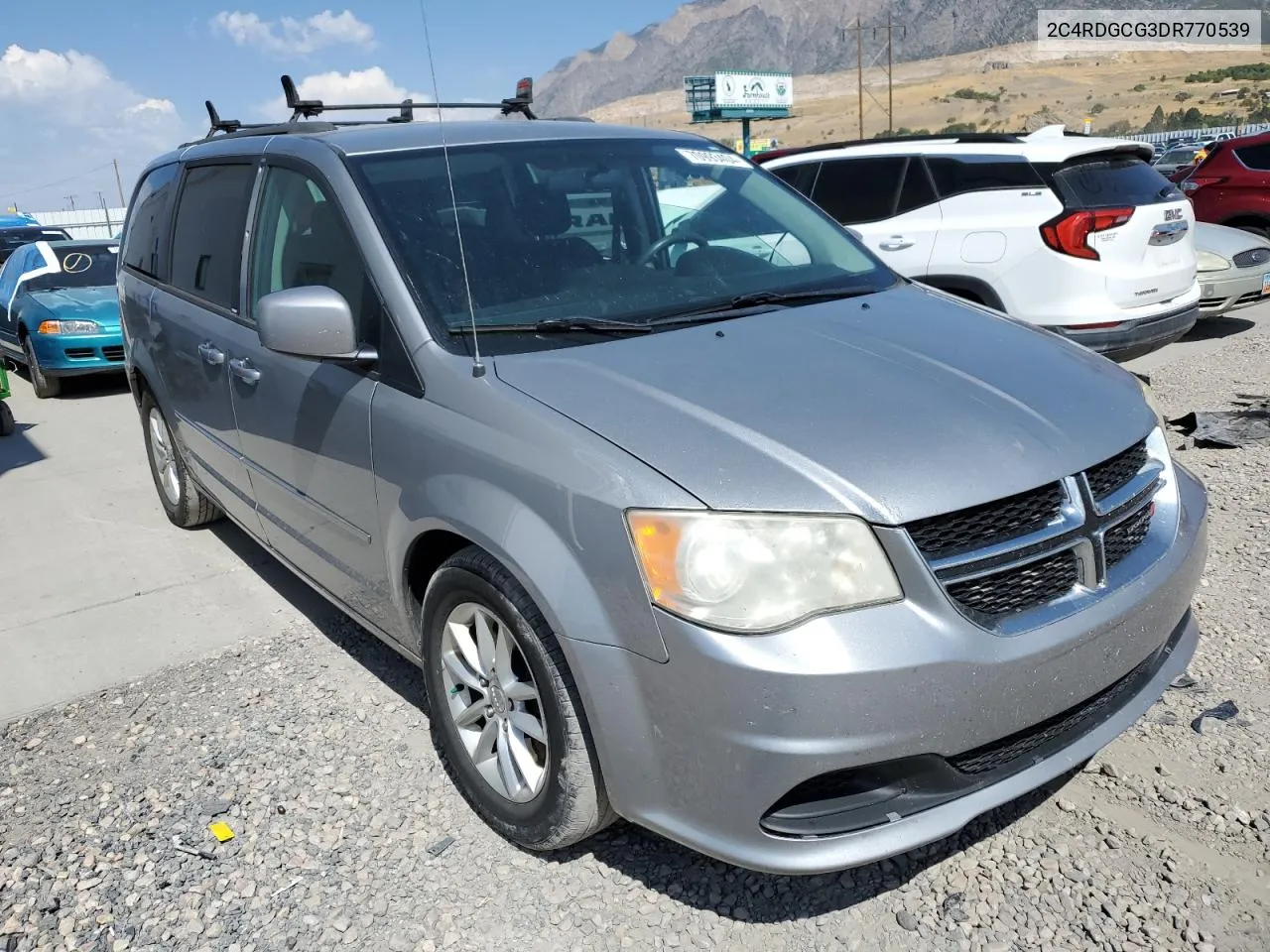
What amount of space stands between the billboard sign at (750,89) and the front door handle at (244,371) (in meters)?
59.3

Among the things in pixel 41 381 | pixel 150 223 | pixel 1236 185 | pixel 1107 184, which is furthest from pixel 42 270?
pixel 1236 185

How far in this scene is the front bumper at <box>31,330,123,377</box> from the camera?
945 centimetres

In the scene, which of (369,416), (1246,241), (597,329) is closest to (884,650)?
(597,329)

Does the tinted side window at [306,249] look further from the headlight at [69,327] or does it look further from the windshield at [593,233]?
the headlight at [69,327]

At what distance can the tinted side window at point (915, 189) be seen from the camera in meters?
7.12

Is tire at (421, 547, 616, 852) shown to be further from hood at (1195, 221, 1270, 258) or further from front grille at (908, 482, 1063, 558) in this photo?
hood at (1195, 221, 1270, 258)

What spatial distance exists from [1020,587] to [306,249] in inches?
97.1

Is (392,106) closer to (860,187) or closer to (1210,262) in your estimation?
(860,187)

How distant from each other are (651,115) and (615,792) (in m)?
162

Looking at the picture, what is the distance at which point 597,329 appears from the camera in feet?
9.30

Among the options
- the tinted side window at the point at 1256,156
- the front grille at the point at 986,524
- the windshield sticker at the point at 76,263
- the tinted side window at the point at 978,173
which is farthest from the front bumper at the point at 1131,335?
the windshield sticker at the point at 76,263

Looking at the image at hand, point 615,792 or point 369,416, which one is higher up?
point 369,416

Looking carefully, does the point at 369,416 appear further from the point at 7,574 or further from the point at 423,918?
the point at 7,574

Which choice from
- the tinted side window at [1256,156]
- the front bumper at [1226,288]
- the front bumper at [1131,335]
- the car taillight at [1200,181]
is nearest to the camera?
the front bumper at [1131,335]
